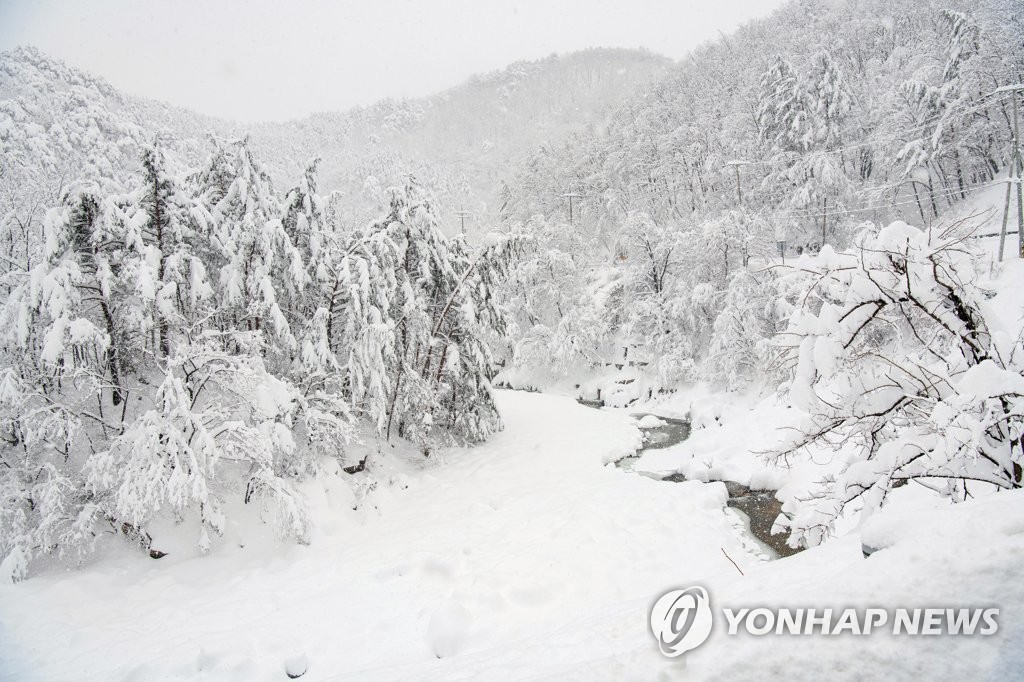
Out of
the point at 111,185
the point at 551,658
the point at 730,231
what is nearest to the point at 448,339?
the point at 111,185

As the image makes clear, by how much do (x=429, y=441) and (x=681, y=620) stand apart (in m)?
10.7

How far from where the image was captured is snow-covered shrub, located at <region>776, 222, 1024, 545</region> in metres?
3.01

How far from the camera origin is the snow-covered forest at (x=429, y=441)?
9.68ft

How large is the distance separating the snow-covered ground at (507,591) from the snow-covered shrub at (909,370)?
0.54m

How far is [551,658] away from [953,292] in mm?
3779

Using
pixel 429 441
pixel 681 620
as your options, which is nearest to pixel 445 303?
pixel 429 441

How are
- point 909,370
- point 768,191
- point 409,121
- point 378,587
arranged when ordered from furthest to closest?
1. point 409,121
2. point 768,191
3. point 378,587
4. point 909,370

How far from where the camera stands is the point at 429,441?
12438 mm

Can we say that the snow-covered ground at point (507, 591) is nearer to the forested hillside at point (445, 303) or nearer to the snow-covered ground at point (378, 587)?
the snow-covered ground at point (378, 587)

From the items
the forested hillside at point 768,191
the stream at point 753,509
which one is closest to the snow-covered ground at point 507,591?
the stream at point 753,509

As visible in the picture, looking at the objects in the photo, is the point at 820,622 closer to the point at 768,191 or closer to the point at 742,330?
the point at 742,330

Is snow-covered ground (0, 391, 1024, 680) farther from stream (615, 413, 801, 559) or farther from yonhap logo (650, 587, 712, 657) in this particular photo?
stream (615, 413, 801, 559)

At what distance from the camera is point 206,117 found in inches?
2356

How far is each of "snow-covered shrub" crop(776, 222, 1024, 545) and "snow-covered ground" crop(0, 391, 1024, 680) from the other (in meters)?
0.54
